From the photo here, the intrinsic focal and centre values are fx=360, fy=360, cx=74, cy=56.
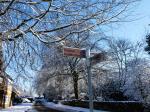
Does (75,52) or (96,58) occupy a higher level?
(75,52)

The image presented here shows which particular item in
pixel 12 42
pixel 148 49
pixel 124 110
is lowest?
pixel 124 110

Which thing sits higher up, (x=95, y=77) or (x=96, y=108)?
(x=95, y=77)

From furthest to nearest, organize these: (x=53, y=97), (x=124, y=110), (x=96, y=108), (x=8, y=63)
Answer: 1. (x=53, y=97)
2. (x=96, y=108)
3. (x=124, y=110)
4. (x=8, y=63)

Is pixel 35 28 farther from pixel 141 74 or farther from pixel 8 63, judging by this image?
pixel 141 74

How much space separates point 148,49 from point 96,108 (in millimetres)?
9718

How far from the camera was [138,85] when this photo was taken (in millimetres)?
36750

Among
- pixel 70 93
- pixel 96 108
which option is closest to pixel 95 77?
pixel 96 108

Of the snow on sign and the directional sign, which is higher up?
the snow on sign

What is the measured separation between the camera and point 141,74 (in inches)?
1469

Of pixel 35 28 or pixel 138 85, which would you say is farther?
pixel 138 85

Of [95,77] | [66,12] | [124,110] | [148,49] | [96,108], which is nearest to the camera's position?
[66,12]

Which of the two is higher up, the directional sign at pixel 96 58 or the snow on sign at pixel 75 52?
the snow on sign at pixel 75 52

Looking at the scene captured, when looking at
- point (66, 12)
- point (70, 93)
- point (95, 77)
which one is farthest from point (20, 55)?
point (70, 93)

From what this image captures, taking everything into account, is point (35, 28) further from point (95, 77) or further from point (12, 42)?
point (95, 77)
